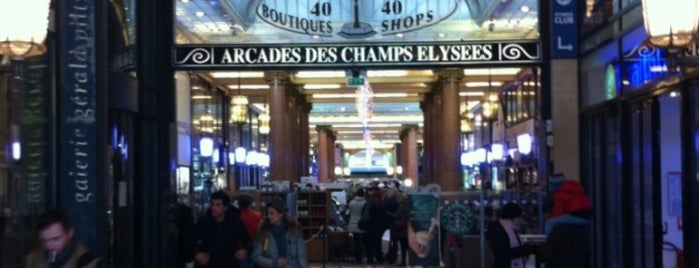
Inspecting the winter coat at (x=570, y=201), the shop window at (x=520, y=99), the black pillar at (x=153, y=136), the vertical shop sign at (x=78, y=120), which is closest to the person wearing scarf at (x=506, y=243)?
the winter coat at (x=570, y=201)

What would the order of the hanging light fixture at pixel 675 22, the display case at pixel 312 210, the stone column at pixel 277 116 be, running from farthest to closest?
the stone column at pixel 277 116
the display case at pixel 312 210
the hanging light fixture at pixel 675 22

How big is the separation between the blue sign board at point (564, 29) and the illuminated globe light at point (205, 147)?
1583cm

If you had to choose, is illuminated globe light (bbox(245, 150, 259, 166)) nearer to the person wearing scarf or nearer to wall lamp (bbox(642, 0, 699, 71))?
the person wearing scarf

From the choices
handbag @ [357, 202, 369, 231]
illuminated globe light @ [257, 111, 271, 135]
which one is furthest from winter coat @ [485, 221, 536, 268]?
illuminated globe light @ [257, 111, 271, 135]

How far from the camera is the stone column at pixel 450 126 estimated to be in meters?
28.9

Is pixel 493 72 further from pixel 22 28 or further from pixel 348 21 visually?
pixel 22 28

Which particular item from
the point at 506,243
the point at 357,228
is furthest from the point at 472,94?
the point at 506,243

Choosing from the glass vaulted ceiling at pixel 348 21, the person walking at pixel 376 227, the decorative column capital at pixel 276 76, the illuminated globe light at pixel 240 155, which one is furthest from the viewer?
the illuminated globe light at pixel 240 155

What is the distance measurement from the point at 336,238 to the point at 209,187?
7.43 metres

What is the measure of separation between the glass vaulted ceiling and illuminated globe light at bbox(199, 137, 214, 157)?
540 inches

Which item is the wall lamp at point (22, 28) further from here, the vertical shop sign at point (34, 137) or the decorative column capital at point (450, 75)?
the decorative column capital at point (450, 75)

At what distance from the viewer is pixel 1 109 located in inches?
348

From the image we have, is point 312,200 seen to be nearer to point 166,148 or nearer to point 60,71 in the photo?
point 166,148

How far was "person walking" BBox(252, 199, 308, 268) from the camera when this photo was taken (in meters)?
9.02
